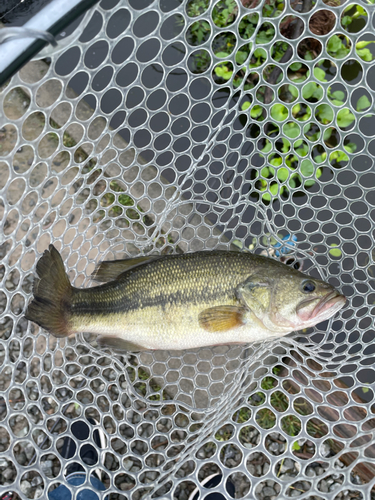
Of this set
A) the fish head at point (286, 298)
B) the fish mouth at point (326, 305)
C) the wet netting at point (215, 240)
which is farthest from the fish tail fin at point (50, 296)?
the fish mouth at point (326, 305)

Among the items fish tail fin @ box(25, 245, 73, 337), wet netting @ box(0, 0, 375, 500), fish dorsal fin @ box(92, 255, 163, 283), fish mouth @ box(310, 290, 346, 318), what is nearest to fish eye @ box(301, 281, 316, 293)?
fish mouth @ box(310, 290, 346, 318)

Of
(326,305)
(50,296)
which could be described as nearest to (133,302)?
(50,296)

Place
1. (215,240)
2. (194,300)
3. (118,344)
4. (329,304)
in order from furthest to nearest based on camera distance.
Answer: (215,240) < (118,344) < (194,300) < (329,304)

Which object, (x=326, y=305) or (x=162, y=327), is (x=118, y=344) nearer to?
(x=162, y=327)

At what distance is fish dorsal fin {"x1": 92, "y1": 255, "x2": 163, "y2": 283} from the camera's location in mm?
2861

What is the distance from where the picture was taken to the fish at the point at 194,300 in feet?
8.68

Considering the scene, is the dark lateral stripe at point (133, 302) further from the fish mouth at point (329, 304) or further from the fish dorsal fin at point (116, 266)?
the fish mouth at point (329, 304)

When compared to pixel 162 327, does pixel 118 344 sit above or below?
below

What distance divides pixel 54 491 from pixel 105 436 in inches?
28.6

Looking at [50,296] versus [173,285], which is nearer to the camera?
[50,296]

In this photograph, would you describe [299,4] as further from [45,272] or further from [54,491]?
[54,491]

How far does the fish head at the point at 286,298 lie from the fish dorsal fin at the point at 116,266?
0.82m

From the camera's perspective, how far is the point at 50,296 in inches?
102

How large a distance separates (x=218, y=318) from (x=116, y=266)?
0.93m
